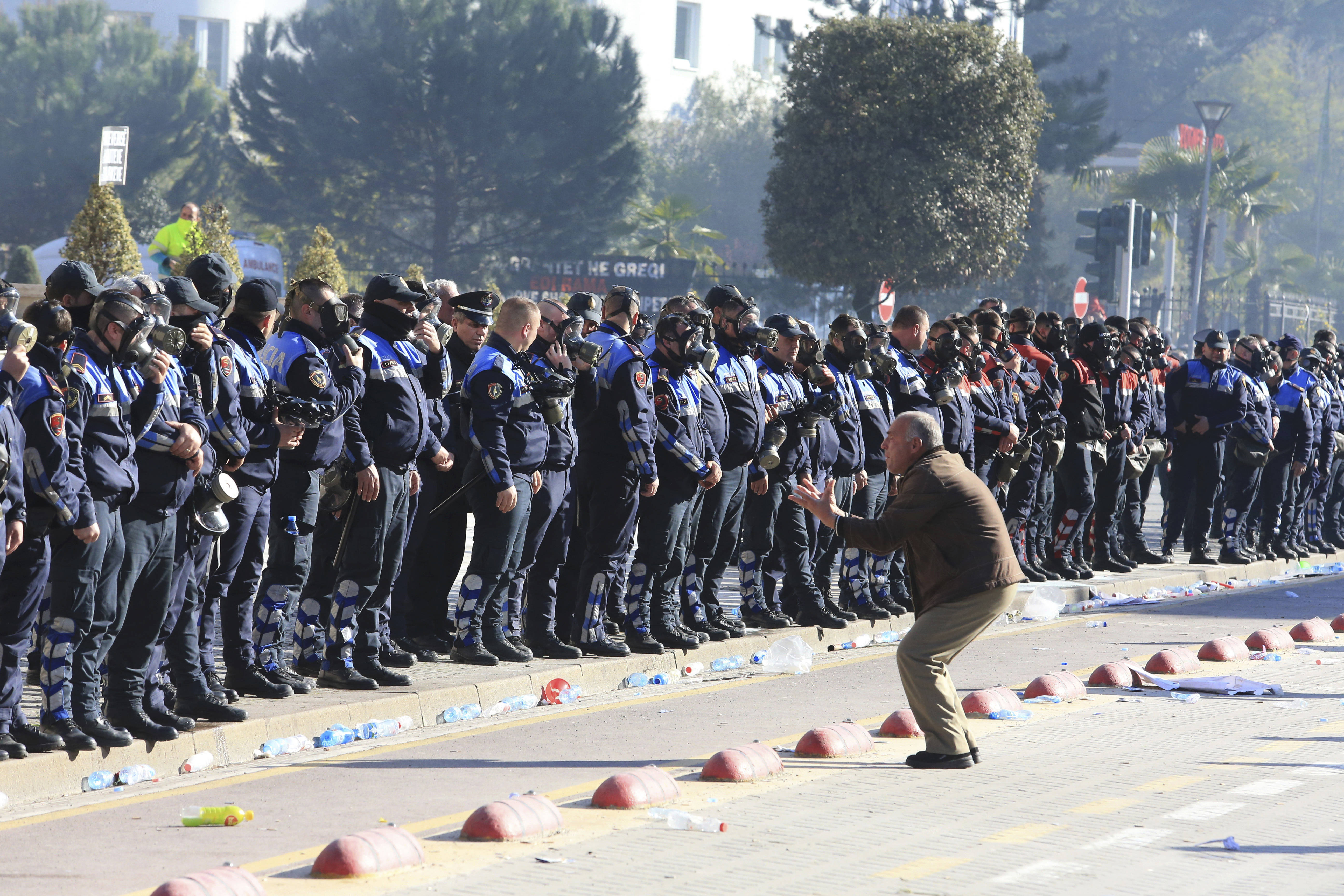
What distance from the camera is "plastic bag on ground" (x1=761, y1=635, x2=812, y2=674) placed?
11.0 meters

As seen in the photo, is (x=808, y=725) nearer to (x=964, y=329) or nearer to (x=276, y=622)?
(x=276, y=622)

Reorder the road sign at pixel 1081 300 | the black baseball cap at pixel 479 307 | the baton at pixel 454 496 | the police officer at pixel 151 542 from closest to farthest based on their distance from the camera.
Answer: the police officer at pixel 151 542, the baton at pixel 454 496, the black baseball cap at pixel 479 307, the road sign at pixel 1081 300

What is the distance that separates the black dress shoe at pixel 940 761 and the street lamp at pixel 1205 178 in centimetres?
3068

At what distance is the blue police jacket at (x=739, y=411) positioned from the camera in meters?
11.3

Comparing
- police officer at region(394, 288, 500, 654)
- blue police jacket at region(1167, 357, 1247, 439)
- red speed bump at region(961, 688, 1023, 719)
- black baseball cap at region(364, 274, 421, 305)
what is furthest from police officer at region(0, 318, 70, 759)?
blue police jacket at region(1167, 357, 1247, 439)

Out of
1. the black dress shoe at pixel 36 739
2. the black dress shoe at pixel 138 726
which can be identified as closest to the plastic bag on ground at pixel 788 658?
the black dress shoe at pixel 138 726

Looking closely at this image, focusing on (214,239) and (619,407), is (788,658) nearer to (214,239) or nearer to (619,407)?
(619,407)

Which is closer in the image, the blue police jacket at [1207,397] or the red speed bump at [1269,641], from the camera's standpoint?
the red speed bump at [1269,641]

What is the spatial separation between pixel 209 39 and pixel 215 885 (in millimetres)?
79484

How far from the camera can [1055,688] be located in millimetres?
9930

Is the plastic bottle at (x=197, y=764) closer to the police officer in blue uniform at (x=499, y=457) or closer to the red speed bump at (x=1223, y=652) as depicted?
the police officer in blue uniform at (x=499, y=457)

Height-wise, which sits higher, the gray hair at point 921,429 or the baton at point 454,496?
the gray hair at point 921,429

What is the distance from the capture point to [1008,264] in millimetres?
34562

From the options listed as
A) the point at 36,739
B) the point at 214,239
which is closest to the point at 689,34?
the point at 214,239
